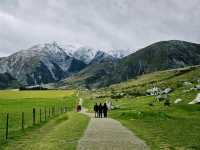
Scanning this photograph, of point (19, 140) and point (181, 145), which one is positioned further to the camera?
point (19, 140)

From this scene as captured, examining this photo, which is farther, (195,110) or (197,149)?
(195,110)

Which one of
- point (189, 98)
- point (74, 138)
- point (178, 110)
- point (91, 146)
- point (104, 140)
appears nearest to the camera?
point (91, 146)

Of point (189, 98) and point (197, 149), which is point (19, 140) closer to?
point (197, 149)

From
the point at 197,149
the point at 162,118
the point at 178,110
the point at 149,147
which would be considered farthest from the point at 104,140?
the point at 178,110

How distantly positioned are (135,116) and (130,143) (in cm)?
3942

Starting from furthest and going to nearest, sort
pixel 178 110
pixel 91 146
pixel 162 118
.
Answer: pixel 178 110
pixel 162 118
pixel 91 146

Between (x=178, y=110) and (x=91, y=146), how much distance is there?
5975cm

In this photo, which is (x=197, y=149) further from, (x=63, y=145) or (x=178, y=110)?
(x=178, y=110)

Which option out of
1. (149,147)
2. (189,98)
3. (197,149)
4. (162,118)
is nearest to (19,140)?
(149,147)

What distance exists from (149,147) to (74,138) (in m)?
7.86

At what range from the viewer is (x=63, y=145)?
30.5 m

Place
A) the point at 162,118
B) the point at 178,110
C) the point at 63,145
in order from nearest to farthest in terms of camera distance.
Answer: the point at 63,145 → the point at 162,118 → the point at 178,110

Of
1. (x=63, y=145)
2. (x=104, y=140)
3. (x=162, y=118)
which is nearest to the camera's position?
(x=63, y=145)

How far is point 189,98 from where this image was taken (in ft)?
358
